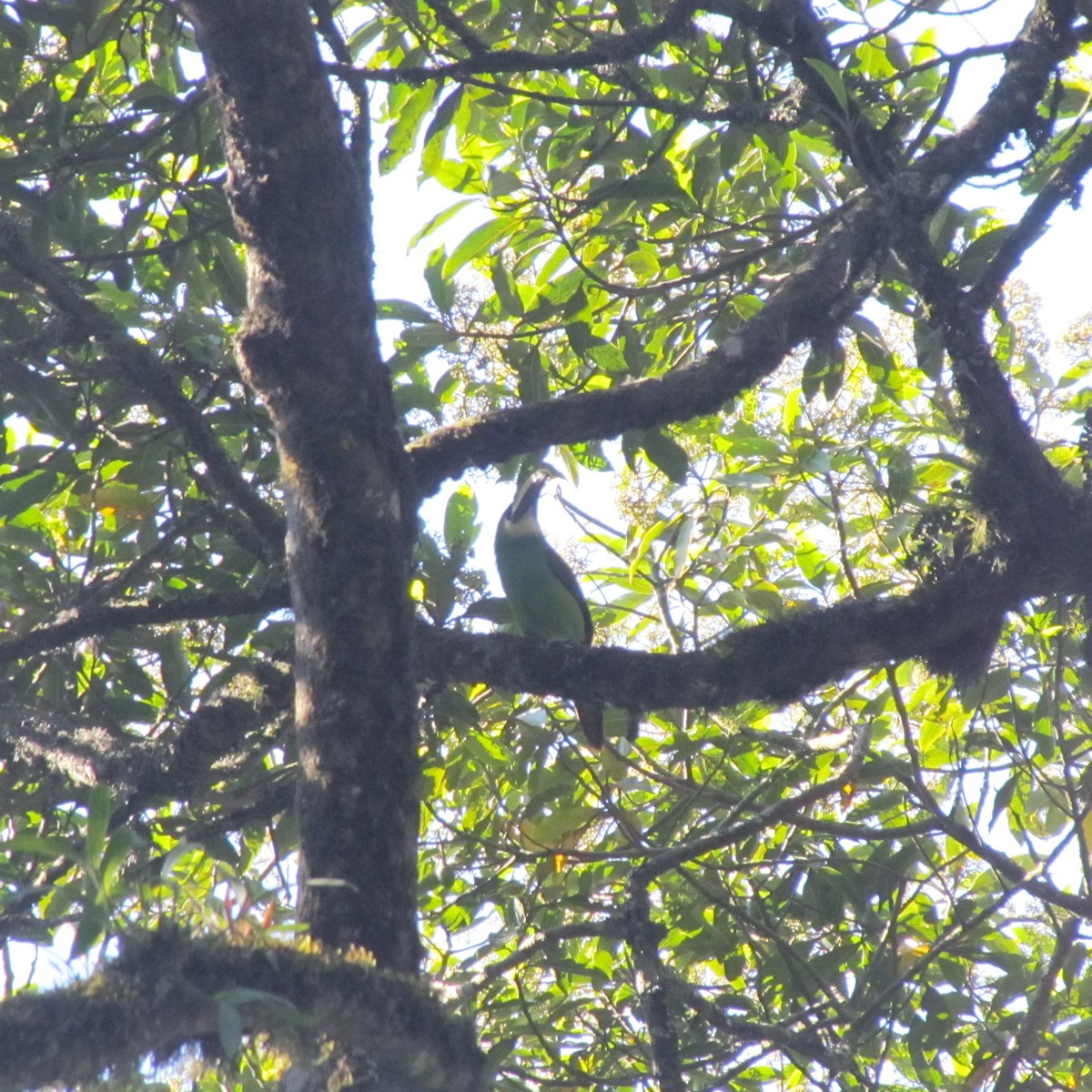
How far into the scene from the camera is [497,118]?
11.7 feet

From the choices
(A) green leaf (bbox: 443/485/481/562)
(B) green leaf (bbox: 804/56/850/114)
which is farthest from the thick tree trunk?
(A) green leaf (bbox: 443/485/481/562)

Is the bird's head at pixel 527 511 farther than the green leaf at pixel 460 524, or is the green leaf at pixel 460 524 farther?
the bird's head at pixel 527 511

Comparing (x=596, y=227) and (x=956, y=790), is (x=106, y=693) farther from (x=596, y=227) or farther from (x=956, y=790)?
(x=956, y=790)

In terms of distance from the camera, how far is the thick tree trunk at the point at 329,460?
166 centimetres

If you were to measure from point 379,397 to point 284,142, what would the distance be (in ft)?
1.57

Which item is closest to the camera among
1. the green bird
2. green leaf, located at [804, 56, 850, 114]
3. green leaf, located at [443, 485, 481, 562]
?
green leaf, located at [804, 56, 850, 114]

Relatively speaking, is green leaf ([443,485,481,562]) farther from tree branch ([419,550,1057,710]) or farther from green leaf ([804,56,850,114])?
green leaf ([804,56,850,114])

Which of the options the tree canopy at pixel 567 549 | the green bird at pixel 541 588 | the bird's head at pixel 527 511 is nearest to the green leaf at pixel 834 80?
the tree canopy at pixel 567 549

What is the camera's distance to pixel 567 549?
4.74 metres

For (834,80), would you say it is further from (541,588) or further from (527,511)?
(527,511)

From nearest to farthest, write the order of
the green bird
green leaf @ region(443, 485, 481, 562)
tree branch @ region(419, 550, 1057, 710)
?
tree branch @ region(419, 550, 1057, 710) < green leaf @ region(443, 485, 481, 562) < the green bird

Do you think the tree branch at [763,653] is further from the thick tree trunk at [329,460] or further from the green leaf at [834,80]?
the green leaf at [834,80]

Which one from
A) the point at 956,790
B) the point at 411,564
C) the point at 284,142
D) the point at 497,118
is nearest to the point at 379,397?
the point at 411,564

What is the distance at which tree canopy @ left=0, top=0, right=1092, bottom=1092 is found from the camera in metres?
1.75
